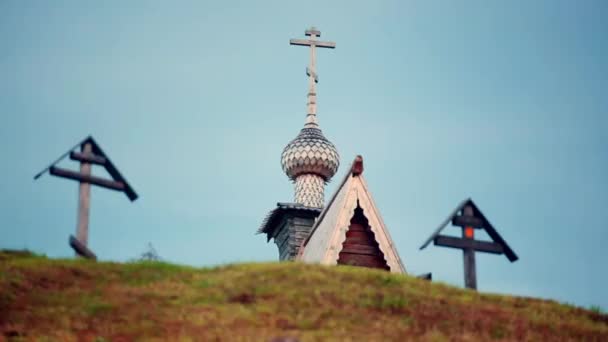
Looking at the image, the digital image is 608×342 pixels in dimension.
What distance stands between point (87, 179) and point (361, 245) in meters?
8.51

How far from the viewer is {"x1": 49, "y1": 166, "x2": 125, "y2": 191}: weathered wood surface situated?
72.6 feet

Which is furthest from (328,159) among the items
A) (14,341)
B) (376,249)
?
(14,341)

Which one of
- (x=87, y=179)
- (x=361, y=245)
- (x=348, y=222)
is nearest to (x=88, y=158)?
(x=87, y=179)

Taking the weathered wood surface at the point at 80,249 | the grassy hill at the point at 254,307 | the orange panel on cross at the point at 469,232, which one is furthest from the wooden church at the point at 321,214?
the weathered wood surface at the point at 80,249

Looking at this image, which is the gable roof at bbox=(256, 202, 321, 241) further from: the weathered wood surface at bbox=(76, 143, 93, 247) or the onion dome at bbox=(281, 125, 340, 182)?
the weathered wood surface at bbox=(76, 143, 93, 247)

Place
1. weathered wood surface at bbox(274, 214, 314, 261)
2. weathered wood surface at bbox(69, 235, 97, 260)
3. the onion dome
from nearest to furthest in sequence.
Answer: weathered wood surface at bbox(69, 235, 97, 260)
weathered wood surface at bbox(274, 214, 314, 261)
the onion dome

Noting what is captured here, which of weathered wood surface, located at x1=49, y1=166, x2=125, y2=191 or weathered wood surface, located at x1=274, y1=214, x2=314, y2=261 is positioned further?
weathered wood surface, located at x1=274, y1=214, x2=314, y2=261

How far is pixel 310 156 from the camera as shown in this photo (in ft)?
126

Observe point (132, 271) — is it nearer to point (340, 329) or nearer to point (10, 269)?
point (10, 269)

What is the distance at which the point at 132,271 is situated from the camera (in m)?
22.0

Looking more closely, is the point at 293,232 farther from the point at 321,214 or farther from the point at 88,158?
the point at 88,158

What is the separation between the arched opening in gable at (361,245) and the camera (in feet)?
87.8

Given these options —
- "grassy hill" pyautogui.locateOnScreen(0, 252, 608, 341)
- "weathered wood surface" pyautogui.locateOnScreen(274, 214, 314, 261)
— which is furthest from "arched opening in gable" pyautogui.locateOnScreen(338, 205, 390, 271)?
"weathered wood surface" pyautogui.locateOnScreen(274, 214, 314, 261)

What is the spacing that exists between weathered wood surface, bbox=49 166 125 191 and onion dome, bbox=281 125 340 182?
16082 mm
